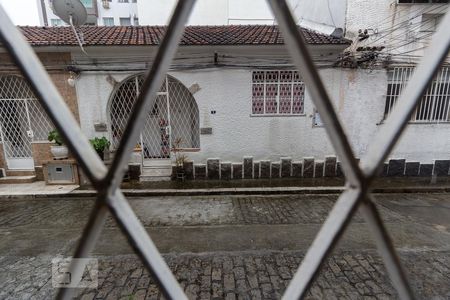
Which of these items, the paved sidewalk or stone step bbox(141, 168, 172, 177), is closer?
the paved sidewalk

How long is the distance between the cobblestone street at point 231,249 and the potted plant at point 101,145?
1.37 meters

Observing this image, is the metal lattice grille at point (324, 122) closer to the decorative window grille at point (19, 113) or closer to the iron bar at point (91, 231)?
the iron bar at point (91, 231)

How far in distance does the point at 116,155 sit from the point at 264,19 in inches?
583

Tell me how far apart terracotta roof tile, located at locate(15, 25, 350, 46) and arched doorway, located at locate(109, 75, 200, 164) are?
1117 millimetres

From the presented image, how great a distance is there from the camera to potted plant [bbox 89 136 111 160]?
6469 millimetres

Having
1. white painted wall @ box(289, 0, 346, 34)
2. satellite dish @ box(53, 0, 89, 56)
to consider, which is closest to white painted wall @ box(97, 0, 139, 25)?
white painted wall @ box(289, 0, 346, 34)

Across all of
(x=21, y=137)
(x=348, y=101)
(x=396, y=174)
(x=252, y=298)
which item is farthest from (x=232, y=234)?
(x=21, y=137)

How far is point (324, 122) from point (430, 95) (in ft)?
27.5

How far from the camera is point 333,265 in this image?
10.4 ft

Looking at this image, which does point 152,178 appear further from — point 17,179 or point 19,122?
point 19,122

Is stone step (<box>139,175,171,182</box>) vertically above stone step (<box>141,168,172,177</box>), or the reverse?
stone step (<box>141,168,172,177</box>)

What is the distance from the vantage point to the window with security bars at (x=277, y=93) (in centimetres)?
684

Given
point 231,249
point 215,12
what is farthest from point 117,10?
point 231,249

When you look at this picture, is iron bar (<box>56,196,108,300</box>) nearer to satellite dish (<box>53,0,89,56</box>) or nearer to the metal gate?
satellite dish (<box>53,0,89,56</box>)
